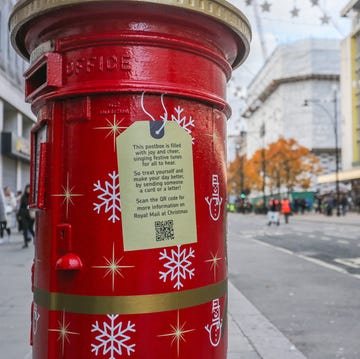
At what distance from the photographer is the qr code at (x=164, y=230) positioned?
2055 mm

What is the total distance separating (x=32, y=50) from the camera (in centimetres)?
234

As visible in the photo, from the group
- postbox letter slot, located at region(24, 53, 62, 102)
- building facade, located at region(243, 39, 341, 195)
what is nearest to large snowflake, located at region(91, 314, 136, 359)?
postbox letter slot, located at region(24, 53, 62, 102)

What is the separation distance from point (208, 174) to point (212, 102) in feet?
1.07

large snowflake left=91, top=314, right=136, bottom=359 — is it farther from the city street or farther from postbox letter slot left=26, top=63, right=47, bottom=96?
the city street

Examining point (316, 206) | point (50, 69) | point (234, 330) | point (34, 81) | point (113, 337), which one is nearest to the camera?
point (113, 337)

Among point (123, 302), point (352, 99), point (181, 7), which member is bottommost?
point (123, 302)

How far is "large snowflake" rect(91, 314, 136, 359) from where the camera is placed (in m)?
1.97

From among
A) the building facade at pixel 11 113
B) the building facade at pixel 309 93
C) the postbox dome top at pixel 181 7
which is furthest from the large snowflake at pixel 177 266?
the building facade at pixel 309 93

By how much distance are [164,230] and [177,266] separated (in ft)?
0.52

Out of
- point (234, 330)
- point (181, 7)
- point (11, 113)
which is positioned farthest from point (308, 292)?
point (11, 113)

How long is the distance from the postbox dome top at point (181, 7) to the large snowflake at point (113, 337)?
4.08 feet

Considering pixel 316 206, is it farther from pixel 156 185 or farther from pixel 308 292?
pixel 156 185

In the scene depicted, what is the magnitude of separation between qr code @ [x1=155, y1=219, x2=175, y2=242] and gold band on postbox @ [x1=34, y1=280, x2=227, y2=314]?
0.74 ft

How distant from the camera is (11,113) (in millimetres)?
23969
